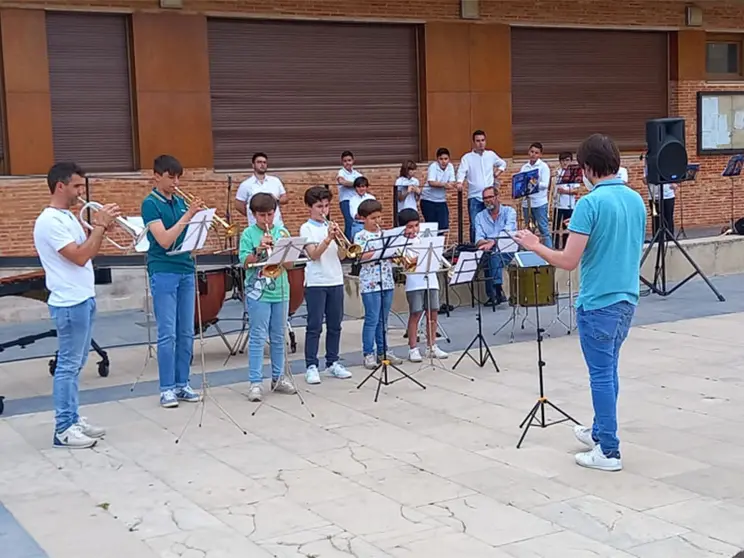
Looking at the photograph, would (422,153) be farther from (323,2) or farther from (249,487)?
(249,487)

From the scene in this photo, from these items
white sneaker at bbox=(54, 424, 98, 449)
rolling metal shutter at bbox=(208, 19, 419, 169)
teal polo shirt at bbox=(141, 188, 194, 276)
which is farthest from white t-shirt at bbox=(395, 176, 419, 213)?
white sneaker at bbox=(54, 424, 98, 449)

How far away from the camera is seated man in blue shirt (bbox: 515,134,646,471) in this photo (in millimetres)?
6180

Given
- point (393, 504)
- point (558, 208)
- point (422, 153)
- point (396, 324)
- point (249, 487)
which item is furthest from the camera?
point (422, 153)

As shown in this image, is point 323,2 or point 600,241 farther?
point 323,2

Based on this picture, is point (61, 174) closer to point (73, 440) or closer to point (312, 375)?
point (73, 440)

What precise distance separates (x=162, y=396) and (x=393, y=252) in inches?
90.3

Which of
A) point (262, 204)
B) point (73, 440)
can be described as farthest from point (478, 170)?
point (73, 440)

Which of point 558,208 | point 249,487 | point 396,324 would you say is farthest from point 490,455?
point 558,208

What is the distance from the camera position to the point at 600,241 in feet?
20.4

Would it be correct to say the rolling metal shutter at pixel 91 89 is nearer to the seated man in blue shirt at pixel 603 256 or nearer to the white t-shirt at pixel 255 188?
the white t-shirt at pixel 255 188

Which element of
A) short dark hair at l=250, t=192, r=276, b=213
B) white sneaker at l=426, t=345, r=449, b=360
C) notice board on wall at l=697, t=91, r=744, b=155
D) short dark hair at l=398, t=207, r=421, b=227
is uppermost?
notice board on wall at l=697, t=91, r=744, b=155

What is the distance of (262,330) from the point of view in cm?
862

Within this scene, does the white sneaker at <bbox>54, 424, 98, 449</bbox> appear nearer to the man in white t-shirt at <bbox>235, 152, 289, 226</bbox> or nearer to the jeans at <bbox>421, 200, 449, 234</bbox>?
the man in white t-shirt at <bbox>235, 152, 289, 226</bbox>

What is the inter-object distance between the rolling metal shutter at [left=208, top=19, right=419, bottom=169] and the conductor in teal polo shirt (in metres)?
7.95
